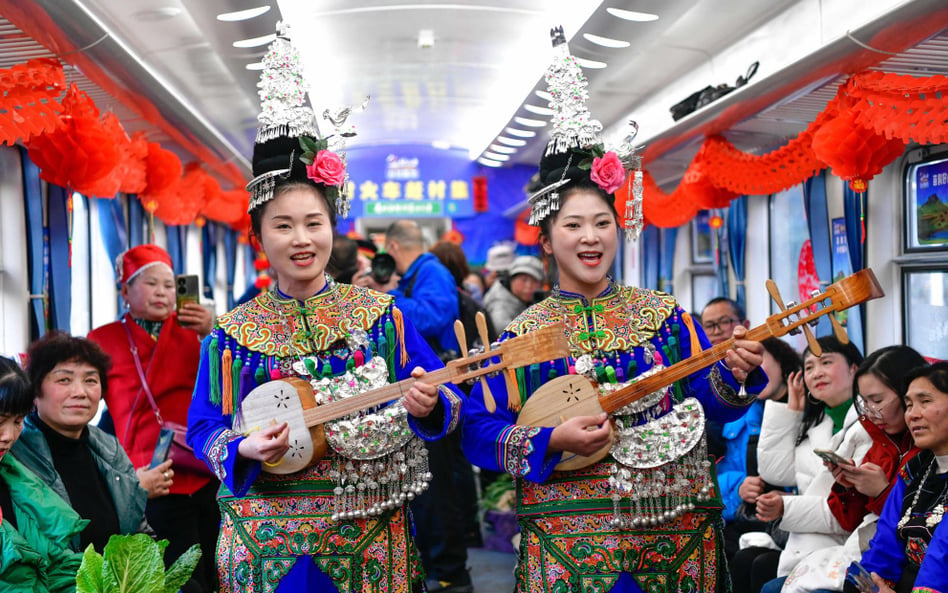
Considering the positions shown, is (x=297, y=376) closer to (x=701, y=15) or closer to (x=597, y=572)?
(x=597, y=572)

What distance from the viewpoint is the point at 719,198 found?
7203mm

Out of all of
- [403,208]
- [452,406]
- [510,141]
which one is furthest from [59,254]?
[403,208]

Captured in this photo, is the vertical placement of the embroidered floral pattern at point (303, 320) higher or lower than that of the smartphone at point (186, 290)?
lower

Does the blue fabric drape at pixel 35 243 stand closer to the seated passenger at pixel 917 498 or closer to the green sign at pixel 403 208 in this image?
the seated passenger at pixel 917 498

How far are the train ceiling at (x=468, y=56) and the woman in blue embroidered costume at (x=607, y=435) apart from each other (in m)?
1.73

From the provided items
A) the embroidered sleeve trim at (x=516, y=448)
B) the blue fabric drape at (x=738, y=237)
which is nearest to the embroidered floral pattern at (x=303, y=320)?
the embroidered sleeve trim at (x=516, y=448)

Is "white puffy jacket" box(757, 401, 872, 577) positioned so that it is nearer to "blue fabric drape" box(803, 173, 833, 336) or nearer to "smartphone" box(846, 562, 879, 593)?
"smartphone" box(846, 562, 879, 593)

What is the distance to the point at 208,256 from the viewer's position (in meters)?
→ 12.8

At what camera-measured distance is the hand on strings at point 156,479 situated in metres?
3.69

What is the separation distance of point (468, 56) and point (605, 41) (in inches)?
104

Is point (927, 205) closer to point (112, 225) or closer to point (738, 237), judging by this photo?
point (738, 237)

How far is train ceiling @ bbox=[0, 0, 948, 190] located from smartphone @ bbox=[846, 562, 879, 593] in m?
2.00

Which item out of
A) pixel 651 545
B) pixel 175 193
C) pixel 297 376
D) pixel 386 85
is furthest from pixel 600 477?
pixel 386 85

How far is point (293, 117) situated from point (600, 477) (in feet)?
4.31
